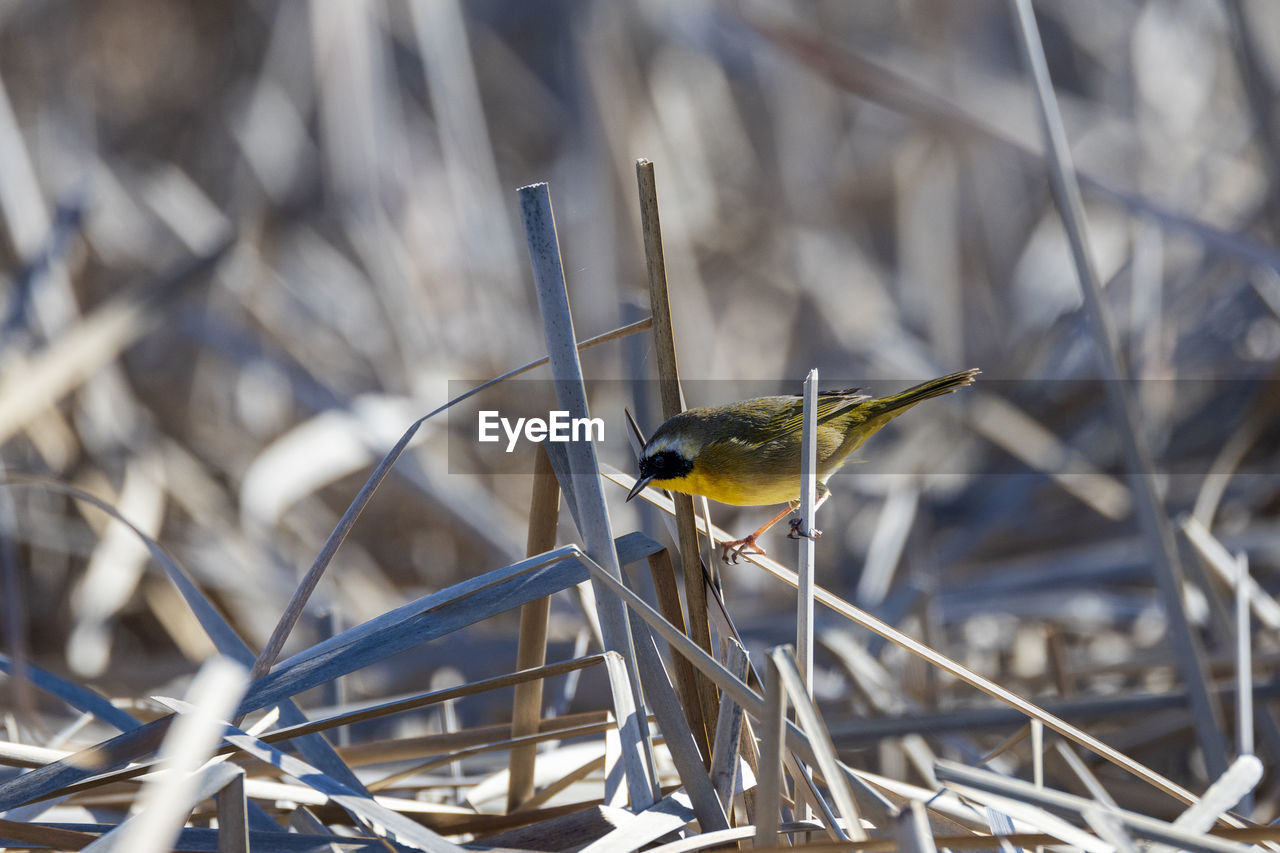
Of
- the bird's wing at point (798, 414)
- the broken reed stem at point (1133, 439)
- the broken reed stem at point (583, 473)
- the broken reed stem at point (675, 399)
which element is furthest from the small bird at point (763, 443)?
the broken reed stem at point (583, 473)

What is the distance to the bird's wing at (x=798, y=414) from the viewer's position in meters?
1.60

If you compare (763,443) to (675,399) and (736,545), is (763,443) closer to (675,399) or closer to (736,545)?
(736,545)

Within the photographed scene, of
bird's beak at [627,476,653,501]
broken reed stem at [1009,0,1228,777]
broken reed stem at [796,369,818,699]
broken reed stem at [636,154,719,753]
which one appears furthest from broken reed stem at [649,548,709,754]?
broken reed stem at [1009,0,1228,777]

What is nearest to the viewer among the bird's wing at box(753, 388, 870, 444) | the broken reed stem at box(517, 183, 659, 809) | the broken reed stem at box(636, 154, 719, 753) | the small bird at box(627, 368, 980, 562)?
the broken reed stem at box(517, 183, 659, 809)

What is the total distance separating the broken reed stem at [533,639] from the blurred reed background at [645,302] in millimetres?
514

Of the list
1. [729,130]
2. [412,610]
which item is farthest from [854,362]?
[412,610]

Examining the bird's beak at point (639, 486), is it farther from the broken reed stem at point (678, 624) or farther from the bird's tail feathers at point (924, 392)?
the bird's tail feathers at point (924, 392)

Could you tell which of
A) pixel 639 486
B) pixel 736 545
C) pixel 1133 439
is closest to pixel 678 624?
pixel 639 486

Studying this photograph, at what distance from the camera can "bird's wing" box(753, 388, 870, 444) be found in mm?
1597

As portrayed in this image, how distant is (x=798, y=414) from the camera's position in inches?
63.6

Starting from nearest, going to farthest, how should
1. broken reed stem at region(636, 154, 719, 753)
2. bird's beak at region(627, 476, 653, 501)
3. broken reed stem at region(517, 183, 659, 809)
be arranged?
1. broken reed stem at region(517, 183, 659, 809)
2. broken reed stem at region(636, 154, 719, 753)
3. bird's beak at region(627, 476, 653, 501)

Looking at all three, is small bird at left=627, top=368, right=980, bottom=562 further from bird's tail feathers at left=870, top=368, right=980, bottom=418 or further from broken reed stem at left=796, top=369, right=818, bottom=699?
broken reed stem at left=796, top=369, right=818, bottom=699

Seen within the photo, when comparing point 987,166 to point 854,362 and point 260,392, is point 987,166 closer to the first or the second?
point 854,362

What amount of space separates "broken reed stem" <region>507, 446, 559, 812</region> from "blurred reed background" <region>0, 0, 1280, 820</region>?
51 centimetres
